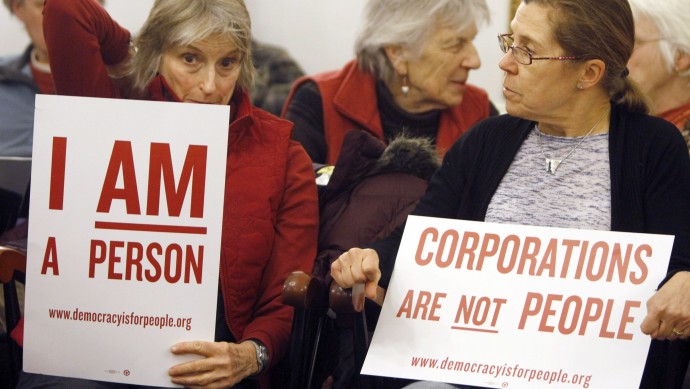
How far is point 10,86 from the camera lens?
360 centimetres

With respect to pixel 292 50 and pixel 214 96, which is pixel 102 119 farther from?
pixel 292 50

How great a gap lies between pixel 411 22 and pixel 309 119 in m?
0.47

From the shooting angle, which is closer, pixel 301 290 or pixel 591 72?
pixel 301 290

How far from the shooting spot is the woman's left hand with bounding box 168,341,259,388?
78.7 inches

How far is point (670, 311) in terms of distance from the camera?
5.90 feet

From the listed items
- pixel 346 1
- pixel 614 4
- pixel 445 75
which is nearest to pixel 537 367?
pixel 614 4

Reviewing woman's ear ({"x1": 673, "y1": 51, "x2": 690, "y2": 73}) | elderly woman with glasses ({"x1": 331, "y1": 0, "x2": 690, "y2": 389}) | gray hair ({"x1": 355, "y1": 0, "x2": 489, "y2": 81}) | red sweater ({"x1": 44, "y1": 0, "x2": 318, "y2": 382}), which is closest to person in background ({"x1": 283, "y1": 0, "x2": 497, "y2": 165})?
gray hair ({"x1": 355, "y1": 0, "x2": 489, "y2": 81})

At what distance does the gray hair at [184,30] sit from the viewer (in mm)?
2328

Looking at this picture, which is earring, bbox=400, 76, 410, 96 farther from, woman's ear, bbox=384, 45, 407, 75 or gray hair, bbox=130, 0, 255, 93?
gray hair, bbox=130, 0, 255, 93

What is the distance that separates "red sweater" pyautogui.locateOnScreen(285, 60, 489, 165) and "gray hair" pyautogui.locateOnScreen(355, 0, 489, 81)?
0.23 ft

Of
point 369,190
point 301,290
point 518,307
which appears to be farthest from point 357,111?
point 518,307

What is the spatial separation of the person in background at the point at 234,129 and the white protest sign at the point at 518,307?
408 mm

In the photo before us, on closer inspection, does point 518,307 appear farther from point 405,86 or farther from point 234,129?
point 405,86

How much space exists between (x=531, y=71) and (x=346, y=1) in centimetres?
248
